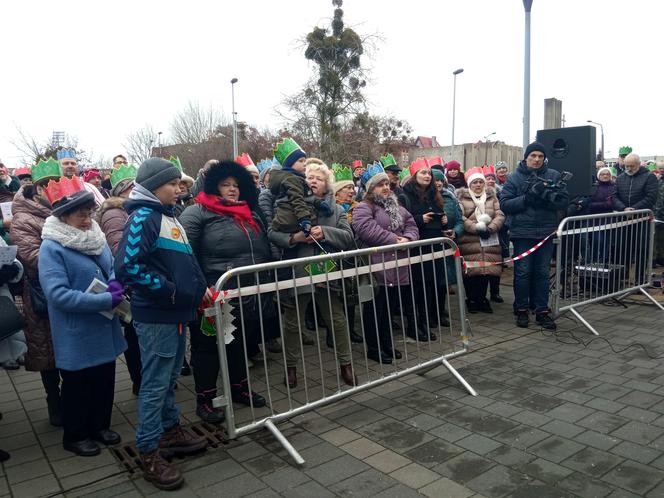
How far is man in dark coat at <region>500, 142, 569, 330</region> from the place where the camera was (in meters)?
6.71

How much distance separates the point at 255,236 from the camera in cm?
441

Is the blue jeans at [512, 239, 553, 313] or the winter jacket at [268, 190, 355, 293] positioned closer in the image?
the winter jacket at [268, 190, 355, 293]

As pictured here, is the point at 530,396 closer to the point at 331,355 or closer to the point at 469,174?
the point at 331,355

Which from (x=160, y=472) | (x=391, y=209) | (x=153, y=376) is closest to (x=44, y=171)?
(x=153, y=376)

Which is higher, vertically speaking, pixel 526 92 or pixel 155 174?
pixel 526 92

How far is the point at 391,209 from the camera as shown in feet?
19.3

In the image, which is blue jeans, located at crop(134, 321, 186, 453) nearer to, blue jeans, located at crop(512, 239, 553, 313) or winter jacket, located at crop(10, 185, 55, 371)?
winter jacket, located at crop(10, 185, 55, 371)

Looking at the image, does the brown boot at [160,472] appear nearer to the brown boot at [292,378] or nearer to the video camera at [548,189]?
the brown boot at [292,378]

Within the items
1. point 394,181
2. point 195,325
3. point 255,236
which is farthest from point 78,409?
point 394,181

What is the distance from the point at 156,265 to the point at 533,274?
513cm

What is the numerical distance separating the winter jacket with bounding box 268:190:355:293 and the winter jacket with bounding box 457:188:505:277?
2.81 metres

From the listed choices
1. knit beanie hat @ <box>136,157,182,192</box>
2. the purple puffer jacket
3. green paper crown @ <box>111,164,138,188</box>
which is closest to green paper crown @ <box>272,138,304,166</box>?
the purple puffer jacket

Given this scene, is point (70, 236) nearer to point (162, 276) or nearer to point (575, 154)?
point (162, 276)

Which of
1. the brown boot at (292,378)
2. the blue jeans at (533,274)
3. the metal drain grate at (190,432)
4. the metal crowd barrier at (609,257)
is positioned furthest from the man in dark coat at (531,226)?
the metal drain grate at (190,432)
